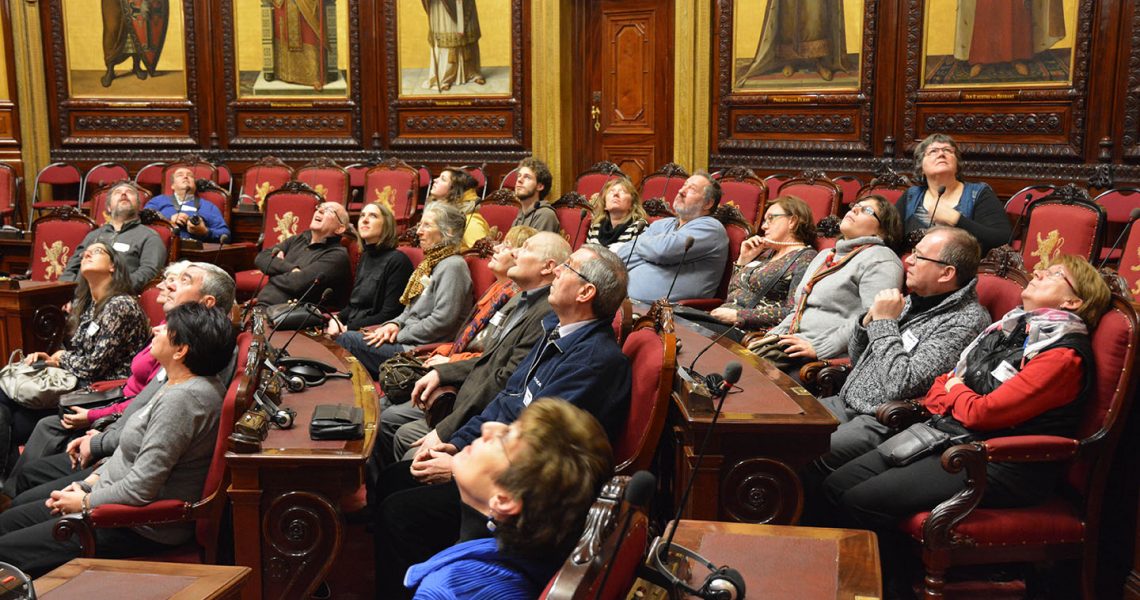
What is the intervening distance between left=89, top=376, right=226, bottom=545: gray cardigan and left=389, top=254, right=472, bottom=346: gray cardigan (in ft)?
5.71

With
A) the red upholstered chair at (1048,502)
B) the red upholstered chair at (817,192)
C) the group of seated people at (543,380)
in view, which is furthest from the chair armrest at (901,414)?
the red upholstered chair at (817,192)

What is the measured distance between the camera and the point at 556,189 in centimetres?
969

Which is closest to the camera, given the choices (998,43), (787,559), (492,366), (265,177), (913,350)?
(787,559)

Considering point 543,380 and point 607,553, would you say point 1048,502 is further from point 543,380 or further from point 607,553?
point 607,553

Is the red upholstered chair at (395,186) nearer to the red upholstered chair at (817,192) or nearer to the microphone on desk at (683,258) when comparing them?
the red upholstered chair at (817,192)

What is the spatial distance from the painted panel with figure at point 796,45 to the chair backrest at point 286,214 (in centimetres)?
383

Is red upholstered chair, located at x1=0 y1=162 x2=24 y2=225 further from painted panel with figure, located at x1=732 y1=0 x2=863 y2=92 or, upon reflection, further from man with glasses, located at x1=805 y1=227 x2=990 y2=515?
man with glasses, located at x1=805 y1=227 x2=990 y2=515

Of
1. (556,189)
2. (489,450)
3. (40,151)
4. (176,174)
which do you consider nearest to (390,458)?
(489,450)

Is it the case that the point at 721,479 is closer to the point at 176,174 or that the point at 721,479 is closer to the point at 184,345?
the point at 184,345

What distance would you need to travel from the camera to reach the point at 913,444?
298 cm

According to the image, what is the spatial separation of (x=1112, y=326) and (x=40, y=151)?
10.8m

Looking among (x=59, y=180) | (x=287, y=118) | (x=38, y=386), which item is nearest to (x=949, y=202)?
(x=38, y=386)

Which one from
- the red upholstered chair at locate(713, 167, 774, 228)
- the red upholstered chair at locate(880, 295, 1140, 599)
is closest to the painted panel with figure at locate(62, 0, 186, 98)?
the red upholstered chair at locate(713, 167, 774, 228)

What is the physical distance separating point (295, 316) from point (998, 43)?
5.48 metres
